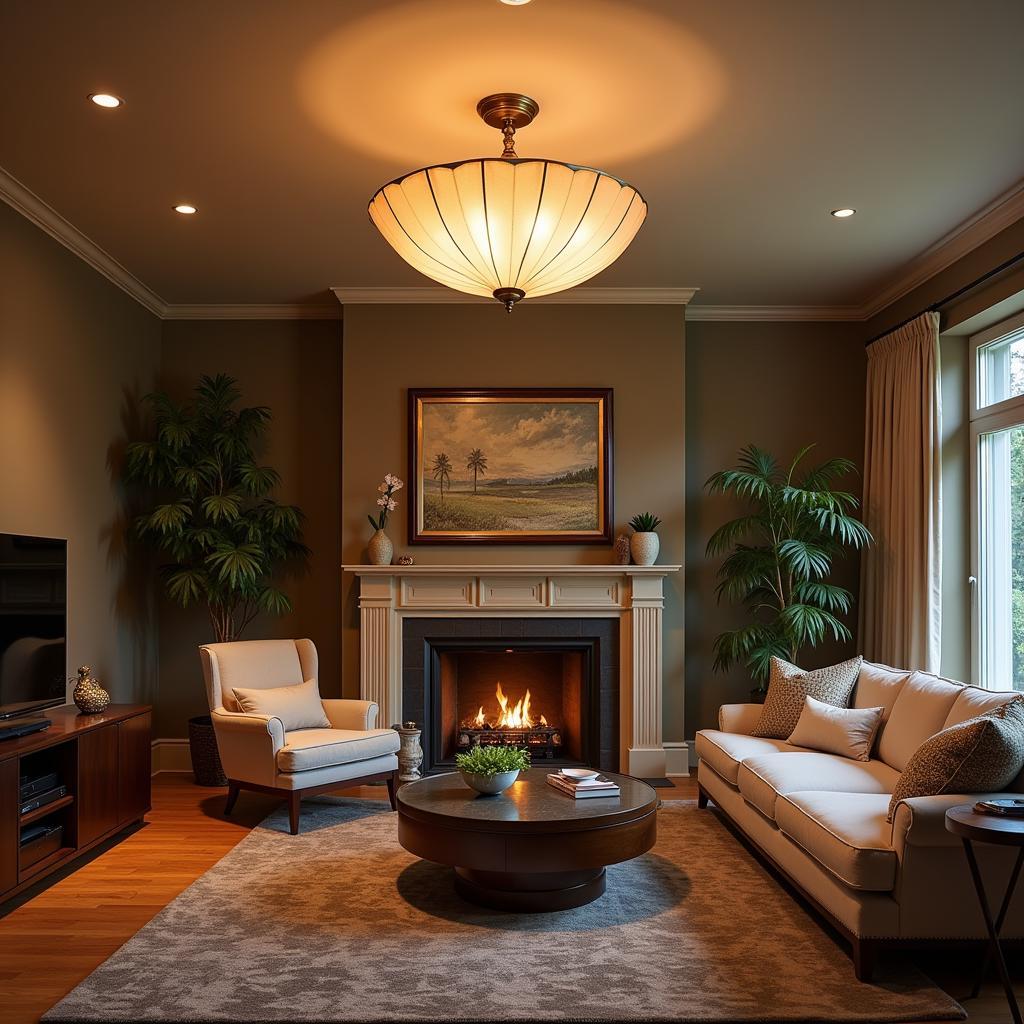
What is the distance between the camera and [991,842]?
2568 millimetres

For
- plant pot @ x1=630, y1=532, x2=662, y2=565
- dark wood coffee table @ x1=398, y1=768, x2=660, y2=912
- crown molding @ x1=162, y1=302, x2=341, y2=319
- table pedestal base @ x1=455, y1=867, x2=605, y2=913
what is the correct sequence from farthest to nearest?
crown molding @ x1=162, y1=302, x2=341, y2=319 → plant pot @ x1=630, y1=532, x2=662, y2=565 → table pedestal base @ x1=455, y1=867, x2=605, y2=913 → dark wood coffee table @ x1=398, y1=768, x2=660, y2=912

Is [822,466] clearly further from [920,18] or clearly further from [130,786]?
[130,786]

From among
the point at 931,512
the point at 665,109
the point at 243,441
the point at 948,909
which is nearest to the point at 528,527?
the point at 243,441

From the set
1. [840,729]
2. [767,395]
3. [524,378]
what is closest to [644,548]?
[524,378]

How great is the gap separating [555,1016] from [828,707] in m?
2.31

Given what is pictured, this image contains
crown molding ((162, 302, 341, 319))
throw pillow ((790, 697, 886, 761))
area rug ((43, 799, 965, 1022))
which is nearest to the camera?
area rug ((43, 799, 965, 1022))

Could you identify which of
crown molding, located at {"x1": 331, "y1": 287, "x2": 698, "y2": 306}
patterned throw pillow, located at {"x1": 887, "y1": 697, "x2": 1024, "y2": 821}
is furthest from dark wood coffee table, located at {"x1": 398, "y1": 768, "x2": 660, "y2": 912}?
crown molding, located at {"x1": 331, "y1": 287, "x2": 698, "y2": 306}

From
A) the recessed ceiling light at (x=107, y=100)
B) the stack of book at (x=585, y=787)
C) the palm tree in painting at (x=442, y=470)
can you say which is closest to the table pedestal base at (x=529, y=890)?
the stack of book at (x=585, y=787)

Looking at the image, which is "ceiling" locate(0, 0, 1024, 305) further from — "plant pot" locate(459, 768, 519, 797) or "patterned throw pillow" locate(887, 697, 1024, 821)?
"plant pot" locate(459, 768, 519, 797)

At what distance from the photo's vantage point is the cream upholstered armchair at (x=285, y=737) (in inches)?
183

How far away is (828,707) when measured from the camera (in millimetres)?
4480

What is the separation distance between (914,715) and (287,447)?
413 cm

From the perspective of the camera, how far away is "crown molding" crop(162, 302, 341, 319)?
6332 mm

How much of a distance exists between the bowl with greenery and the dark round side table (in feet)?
5.45
